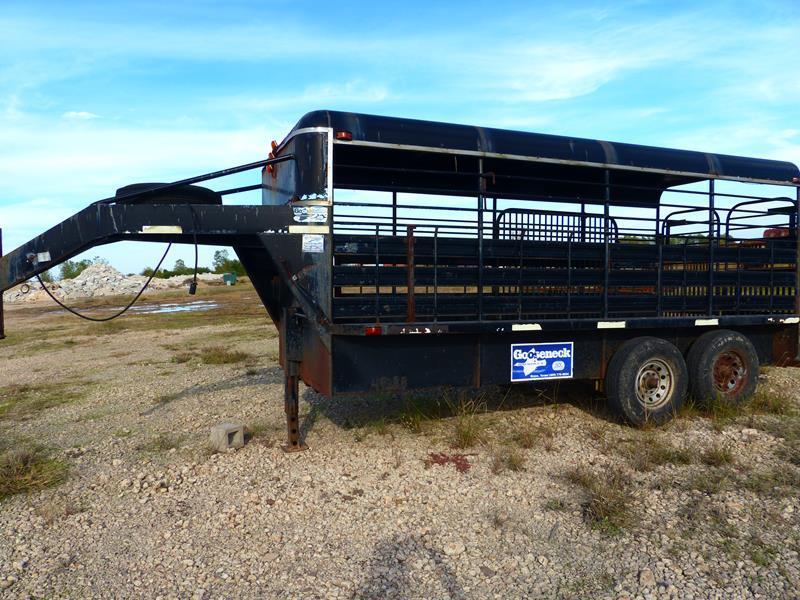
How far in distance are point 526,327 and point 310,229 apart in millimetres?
2106

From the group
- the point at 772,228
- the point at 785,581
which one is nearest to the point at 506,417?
the point at 785,581

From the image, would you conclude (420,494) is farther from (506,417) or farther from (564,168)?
(564,168)

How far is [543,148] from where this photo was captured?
5398 mm

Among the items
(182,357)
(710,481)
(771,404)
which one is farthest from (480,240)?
(182,357)

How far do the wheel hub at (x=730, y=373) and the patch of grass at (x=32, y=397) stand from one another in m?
7.91

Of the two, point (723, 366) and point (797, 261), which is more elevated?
point (797, 261)

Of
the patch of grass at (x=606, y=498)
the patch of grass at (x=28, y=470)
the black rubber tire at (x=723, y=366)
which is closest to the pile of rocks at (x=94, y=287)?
the patch of grass at (x=28, y=470)

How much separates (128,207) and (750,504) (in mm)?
5146

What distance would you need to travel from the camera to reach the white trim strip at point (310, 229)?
470cm

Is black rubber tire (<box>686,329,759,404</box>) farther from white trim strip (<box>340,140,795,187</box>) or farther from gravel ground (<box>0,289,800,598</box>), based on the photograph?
white trim strip (<box>340,140,795,187</box>)

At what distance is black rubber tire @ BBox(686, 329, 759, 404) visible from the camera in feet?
19.7

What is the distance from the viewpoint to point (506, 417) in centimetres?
618

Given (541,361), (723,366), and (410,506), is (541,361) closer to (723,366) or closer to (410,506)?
(410,506)

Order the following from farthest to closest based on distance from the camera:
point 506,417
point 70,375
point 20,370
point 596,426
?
point 20,370
point 70,375
point 506,417
point 596,426
